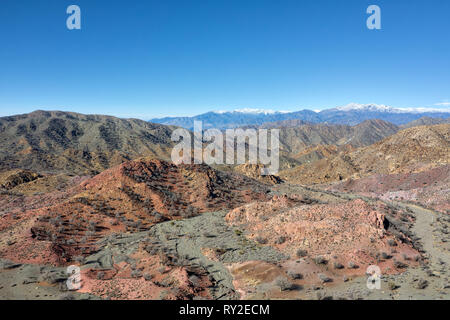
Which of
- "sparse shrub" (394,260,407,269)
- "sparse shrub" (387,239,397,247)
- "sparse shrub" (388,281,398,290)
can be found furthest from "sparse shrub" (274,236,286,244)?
"sparse shrub" (388,281,398,290)

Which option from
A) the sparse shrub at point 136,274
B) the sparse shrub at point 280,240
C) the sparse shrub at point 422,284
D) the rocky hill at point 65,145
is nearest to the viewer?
the sparse shrub at point 422,284

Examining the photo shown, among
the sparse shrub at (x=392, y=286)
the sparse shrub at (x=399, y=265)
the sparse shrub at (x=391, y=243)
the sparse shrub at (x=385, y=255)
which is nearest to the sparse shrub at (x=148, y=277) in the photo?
the sparse shrub at (x=392, y=286)

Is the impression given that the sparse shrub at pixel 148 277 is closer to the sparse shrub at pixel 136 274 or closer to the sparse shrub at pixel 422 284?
the sparse shrub at pixel 136 274

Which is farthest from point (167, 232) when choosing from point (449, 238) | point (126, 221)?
point (449, 238)

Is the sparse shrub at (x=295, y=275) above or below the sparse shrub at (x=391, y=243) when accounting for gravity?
below

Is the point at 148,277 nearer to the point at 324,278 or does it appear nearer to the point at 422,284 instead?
the point at 324,278

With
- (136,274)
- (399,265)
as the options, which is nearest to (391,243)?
(399,265)
